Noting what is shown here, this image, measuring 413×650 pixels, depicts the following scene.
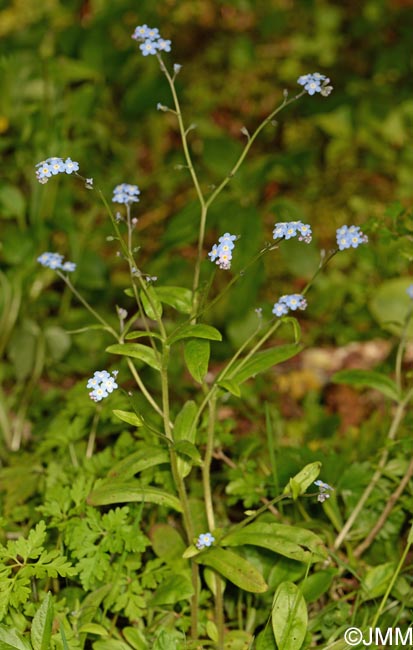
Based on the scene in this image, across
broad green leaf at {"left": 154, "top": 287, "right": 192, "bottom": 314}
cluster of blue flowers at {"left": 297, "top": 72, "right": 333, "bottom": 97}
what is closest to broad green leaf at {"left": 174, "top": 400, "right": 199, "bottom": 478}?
broad green leaf at {"left": 154, "top": 287, "right": 192, "bottom": 314}

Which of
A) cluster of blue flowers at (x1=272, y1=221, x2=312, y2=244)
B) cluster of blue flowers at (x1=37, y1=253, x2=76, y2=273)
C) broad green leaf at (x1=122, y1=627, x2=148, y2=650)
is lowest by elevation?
broad green leaf at (x1=122, y1=627, x2=148, y2=650)

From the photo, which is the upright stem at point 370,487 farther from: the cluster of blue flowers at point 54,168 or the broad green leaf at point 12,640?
the cluster of blue flowers at point 54,168

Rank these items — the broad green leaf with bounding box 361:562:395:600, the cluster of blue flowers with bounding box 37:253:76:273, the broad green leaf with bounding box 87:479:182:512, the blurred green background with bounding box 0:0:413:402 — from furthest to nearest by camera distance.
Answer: the blurred green background with bounding box 0:0:413:402
the cluster of blue flowers with bounding box 37:253:76:273
the broad green leaf with bounding box 361:562:395:600
the broad green leaf with bounding box 87:479:182:512

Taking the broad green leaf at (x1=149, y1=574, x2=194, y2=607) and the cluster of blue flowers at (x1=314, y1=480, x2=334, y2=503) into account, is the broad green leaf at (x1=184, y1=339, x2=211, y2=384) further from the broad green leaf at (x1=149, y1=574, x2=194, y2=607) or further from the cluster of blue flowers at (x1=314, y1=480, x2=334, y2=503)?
the broad green leaf at (x1=149, y1=574, x2=194, y2=607)

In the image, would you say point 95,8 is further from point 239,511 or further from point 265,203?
point 239,511

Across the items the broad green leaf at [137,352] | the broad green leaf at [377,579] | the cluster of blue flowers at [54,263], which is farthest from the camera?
the cluster of blue flowers at [54,263]

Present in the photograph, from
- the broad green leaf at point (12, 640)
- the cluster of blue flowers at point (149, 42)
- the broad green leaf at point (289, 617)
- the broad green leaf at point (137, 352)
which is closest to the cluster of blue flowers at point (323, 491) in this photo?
the broad green leaf at point (289, 617)

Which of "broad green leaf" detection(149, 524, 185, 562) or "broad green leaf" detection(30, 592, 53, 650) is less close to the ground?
"broad green leaf" detection(30, 592, 53, 650)
